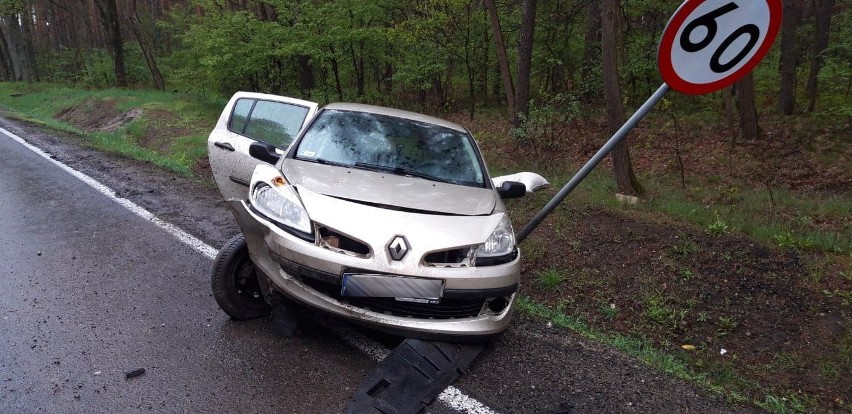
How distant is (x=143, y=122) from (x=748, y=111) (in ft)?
52.4

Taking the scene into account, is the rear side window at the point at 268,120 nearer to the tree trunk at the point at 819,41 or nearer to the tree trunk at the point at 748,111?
the tree trunk at the point at 748,111

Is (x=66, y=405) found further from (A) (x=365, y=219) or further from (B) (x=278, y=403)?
(A) (x=365, y=219)

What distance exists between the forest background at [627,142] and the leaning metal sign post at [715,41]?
200cm

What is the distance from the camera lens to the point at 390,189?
380cm

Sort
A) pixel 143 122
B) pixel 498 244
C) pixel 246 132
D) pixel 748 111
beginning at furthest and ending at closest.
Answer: pixel 143 122 → pixel 748 111 → pixel 246 132 → pixel 498 244

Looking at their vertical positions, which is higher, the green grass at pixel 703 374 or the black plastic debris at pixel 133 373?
the black plastic debris at pixel 133 373

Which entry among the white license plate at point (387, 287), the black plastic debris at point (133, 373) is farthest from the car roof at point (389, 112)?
the black plastic debris at point (133, 373)

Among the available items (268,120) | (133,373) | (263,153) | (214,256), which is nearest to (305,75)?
(268,120)

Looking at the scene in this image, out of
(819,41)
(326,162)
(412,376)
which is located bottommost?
(412,376)

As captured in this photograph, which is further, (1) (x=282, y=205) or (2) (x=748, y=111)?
(2) (x=748, y=111)

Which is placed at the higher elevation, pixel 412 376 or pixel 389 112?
pixel 389 112

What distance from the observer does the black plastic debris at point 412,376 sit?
2.96 metres

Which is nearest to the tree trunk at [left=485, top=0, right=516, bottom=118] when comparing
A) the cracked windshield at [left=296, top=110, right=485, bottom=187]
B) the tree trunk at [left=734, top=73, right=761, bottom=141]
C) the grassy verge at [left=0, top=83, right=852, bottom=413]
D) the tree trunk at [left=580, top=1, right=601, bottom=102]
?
the tree trunk at [left=580, top=1, right=601, bottom=102]

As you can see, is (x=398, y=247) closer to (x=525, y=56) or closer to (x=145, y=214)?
(x=145, y=214)
